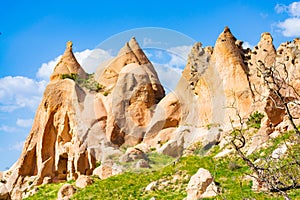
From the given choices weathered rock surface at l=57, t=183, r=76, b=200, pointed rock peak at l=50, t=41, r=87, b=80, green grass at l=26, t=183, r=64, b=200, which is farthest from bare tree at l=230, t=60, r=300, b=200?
pointed rock peak at l=50, t=41, r=87, b=80

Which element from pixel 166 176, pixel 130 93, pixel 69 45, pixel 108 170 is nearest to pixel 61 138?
pixel 130 93

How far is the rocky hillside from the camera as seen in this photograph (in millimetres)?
23219

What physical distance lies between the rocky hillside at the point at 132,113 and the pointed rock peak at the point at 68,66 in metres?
0.08

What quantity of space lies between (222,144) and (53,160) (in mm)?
13475

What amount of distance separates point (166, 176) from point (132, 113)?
10.1 m

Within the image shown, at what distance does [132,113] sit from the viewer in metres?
27.5

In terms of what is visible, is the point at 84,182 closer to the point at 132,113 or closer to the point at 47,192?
the point at 47,192

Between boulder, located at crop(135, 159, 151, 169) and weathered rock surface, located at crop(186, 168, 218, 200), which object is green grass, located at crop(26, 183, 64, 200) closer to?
boulder, located at crop(135, 159, 151, 169)

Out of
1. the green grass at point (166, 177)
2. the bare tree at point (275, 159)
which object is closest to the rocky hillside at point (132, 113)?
the green grass at point (166, 177)

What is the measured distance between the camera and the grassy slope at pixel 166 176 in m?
14.9

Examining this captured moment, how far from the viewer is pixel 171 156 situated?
20.0m

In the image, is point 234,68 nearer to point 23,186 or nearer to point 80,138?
point 80,138

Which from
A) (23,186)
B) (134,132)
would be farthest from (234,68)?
(23,186)

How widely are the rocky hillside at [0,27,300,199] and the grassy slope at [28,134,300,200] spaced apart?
84cm
